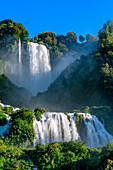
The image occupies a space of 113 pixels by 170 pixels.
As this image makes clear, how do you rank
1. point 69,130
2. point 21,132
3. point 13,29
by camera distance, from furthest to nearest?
1. point 13,29
2. point 69,130
3. point 21,132

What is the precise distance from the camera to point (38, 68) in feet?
129

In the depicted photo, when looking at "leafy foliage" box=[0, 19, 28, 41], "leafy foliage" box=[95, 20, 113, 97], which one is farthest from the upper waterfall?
"leafy foliage" box=[95, 20, 113, 97]

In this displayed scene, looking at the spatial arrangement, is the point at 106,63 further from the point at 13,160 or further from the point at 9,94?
the point at 13,160

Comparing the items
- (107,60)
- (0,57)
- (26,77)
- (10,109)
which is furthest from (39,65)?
(10,109)

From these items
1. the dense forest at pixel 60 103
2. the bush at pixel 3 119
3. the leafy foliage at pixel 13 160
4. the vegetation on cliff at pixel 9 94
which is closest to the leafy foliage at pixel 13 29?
the dense forest at pixel 60 103

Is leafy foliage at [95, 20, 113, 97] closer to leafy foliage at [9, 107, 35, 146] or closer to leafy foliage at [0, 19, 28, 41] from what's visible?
leafy foliage at [9, 107, 35, 146]

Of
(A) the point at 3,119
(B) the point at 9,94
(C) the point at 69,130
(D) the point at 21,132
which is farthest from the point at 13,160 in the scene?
(B) the point at 9,94

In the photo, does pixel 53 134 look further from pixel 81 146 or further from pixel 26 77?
Result: pixel 26 77

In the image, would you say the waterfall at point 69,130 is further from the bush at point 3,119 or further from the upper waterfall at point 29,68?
the upper waterfall at point 29,68

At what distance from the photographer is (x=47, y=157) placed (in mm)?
6895

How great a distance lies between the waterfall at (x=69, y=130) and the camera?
14297mm

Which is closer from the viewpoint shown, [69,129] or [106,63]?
[69,129]

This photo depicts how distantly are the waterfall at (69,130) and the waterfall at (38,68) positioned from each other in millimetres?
23130

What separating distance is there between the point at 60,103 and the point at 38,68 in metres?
14.2
